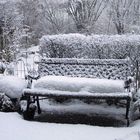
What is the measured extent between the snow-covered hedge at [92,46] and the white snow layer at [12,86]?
2672 mm

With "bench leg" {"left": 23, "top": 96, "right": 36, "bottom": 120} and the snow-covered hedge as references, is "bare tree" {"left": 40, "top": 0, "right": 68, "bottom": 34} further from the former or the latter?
"bench leg" {"left": 23, "top": 96, "right": 36, "bottom": 120}

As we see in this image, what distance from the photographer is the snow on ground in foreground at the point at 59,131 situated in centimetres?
556

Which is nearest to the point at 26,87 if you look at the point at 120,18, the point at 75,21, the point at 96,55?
the point at 96,55

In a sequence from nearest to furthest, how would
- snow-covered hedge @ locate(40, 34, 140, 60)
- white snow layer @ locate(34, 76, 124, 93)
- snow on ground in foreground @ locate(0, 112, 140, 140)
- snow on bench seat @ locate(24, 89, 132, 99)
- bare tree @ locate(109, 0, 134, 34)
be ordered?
snow on ground in foreground @ locate(0, 112, 140, 140) < snow on bench seat @ locate(24, 89, 132, 99) < white snow layer @ locate(34, 76, 124, 93) < snow-covered hedge @ locate(40, 34, 140, 60) < bare tree @ locate(109, 0, 134, 34)

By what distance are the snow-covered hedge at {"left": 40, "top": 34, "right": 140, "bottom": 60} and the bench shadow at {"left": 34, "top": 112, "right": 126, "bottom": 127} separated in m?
2.59

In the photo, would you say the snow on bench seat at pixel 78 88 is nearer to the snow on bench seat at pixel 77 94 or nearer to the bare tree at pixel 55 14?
the snow on bench seat at pixel 77 94

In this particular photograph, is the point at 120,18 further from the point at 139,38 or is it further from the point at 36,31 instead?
the point at 139,38

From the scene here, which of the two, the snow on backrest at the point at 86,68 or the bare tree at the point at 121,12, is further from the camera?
the bare tree at the point at 121,12

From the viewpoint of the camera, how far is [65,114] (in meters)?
7.26

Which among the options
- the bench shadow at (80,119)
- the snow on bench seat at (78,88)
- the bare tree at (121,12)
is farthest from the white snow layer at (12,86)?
the bare tree at (121,12)

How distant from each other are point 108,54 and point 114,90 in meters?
2.95

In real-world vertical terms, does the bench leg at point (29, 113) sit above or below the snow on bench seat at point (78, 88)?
below


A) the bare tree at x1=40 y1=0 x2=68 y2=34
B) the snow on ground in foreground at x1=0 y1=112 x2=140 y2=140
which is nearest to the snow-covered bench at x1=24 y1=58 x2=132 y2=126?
the snow on ground in foreground at x1=0 y1=112 x2=140 y2=140

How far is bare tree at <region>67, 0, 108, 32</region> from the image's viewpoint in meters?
21.8
